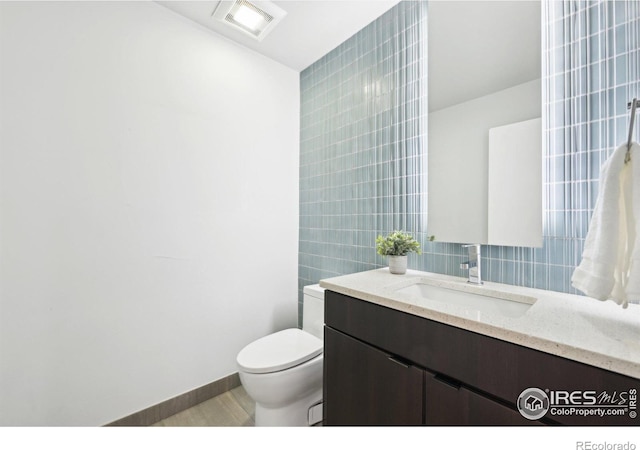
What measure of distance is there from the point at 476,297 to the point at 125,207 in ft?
5.94

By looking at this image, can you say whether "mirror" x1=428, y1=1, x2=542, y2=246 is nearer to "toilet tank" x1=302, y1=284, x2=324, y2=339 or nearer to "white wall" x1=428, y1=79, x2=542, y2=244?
"white wall" x1=428, y1=79, x2=542, y2=244

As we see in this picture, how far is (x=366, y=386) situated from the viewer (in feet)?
3.36

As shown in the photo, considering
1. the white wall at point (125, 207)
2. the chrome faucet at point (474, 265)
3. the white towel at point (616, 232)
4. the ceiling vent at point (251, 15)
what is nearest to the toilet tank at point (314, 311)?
the white wall at point (125, 207)

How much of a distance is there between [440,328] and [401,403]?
31cm

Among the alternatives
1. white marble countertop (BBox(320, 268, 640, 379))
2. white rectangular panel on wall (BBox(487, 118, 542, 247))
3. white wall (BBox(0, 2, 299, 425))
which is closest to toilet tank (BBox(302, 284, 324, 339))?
white wall (BBox(0, 2, 299, 425))

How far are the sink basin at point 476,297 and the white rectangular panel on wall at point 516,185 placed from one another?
0.24 m

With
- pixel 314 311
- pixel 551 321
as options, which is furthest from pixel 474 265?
pixel 314 311

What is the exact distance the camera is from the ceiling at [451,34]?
3.85 ft

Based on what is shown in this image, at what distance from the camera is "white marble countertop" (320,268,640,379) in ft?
1.93

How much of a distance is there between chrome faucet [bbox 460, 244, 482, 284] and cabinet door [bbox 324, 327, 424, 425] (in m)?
0.54

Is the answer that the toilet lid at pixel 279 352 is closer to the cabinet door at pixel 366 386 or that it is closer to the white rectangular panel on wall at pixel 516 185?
the cabinet door at pixel 366 386
